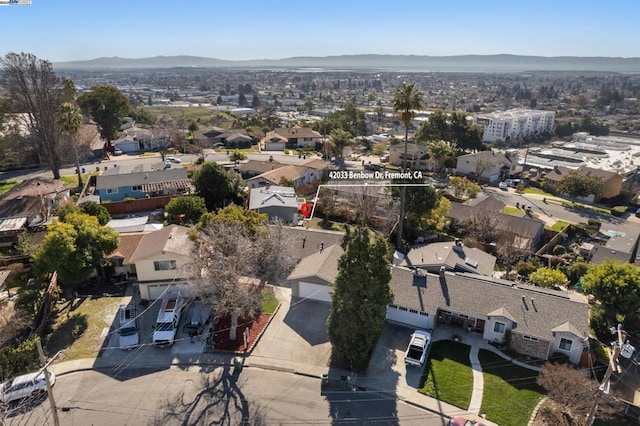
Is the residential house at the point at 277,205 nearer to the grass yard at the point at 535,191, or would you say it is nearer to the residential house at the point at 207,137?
the residential house at the point at 207,137

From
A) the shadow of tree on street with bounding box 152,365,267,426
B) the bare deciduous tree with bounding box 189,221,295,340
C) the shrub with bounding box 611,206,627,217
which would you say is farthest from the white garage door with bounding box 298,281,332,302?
the shrub with bounding box 611,206,627,217

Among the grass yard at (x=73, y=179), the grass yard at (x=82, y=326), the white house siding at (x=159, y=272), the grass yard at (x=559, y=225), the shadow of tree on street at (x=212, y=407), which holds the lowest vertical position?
the grass yard at (x=559, y=225)

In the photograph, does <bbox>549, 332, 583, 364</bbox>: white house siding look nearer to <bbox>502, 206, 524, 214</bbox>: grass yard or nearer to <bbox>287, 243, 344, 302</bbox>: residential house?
<bbox>287, 243, 344, 302</bbox>: residential house

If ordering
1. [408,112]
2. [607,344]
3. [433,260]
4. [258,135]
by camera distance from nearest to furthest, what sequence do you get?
[607,344]
[433,260]
[408,112]
[258,135]

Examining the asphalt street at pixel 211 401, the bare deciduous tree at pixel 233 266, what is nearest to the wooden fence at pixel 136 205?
the bare deciduous tree at pixel 233 266

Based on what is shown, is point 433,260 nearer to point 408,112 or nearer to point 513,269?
point 513,269

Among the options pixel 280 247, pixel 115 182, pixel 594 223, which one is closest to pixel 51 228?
pixel 280 247
